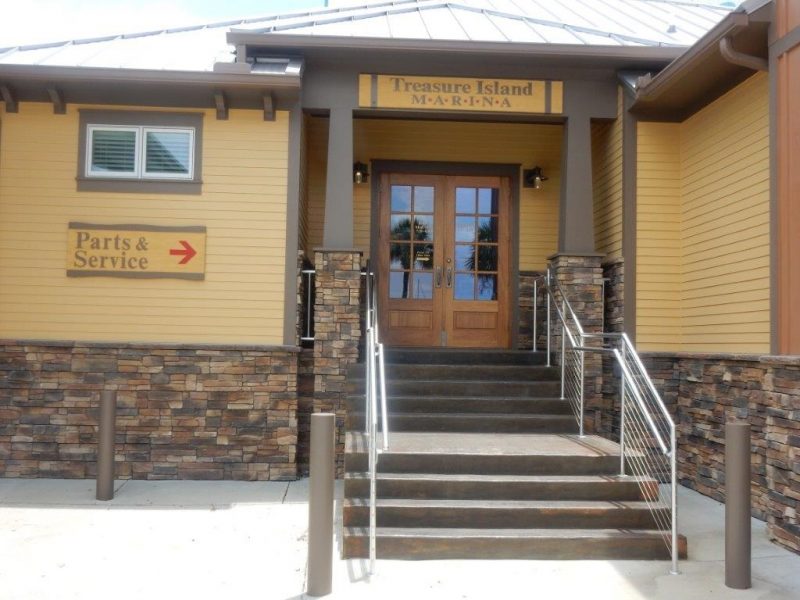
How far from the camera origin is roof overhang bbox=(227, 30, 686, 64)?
766 cm

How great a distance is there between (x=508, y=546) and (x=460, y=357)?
3.11 metres

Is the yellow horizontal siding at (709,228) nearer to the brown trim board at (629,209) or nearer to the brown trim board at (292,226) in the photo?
the brown trim board at (629,209)

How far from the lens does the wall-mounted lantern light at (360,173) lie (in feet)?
30.2

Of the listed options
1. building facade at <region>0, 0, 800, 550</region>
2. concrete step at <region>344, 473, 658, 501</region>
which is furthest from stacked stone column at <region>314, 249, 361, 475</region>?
concrete step at <region>344, 473, 658, 501</region>

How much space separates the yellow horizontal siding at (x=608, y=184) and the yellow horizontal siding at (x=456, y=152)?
0.80 m

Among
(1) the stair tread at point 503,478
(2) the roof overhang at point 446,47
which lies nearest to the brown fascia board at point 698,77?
A: (2) the roof overhang at point 446,47

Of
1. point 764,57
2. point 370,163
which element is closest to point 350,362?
point 370,163

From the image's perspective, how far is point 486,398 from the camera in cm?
715

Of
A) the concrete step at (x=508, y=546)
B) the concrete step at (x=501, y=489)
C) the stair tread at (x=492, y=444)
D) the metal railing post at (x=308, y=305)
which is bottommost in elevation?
the concrete step at (x=508, y=546)

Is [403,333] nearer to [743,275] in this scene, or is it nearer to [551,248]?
[551,248]

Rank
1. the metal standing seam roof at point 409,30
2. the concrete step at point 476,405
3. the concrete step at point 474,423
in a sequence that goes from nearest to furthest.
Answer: the concrete step at point 474,423, the concrete step at point 476,405, the metal standing seam roof at point 409,30

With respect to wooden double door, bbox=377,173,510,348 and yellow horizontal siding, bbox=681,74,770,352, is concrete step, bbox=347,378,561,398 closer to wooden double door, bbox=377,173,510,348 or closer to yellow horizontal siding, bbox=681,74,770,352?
yellow horizontal siding, bbox=681,74,770,352

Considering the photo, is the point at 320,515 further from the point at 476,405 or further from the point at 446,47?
the point at 446,47

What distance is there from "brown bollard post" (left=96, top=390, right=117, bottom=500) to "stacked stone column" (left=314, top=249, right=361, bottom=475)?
6.54ft
